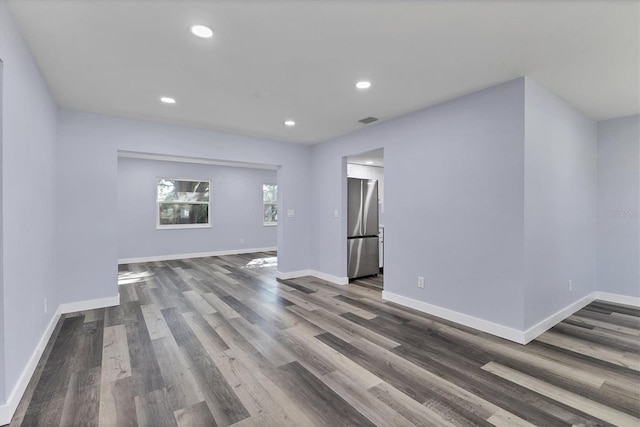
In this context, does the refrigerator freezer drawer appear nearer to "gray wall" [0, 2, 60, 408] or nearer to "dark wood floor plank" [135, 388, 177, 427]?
"dark wood floor plank" [135, 388, 177, 427]

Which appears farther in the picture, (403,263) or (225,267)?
(225,267)

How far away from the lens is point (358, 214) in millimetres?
5324

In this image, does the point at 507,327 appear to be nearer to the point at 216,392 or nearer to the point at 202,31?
the point at 216,392

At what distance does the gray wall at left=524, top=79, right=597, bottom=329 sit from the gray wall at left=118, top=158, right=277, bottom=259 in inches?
276

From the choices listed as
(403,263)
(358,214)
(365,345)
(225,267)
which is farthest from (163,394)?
(225,267)

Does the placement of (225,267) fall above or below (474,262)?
below

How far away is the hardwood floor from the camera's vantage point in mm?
1796

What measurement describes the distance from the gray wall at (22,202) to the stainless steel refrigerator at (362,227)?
12.9ft

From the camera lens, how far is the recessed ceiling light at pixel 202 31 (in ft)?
6.43

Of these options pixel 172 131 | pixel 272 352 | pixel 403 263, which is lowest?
pixel 272 352

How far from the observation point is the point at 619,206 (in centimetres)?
391

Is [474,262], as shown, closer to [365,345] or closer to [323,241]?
[365,345]

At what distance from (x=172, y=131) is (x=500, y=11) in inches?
160

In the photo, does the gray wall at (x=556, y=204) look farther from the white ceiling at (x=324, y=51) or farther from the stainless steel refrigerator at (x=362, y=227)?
the stainless steel refrigerator at (x=362, y=227)
